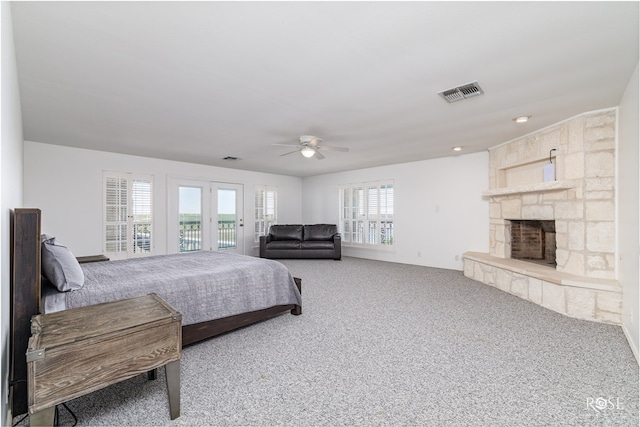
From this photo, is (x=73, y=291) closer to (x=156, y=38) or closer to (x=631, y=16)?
(x=156, y=38)

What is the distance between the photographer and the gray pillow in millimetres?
2121

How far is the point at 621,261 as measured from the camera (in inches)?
123

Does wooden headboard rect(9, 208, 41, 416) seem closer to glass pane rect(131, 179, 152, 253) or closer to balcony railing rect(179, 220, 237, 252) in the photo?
glass pane rect(131, 179, 152, 253)

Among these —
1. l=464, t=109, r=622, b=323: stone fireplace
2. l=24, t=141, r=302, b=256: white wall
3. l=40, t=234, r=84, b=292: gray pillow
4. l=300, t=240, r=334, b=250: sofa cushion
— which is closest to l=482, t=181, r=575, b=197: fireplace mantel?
l=464, t=109, r=622, b=323: stone fireplace

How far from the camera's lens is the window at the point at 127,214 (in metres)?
5.40

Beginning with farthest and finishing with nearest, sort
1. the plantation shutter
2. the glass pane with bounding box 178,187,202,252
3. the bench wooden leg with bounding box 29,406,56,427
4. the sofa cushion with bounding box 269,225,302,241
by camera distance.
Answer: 1. the sofa cushion with bounding box 269,225,302,241
2. the glass pane with bounding box 178,187,202,252
3. the plantation shutter
4. the bench wooden leg with bounding box 29,406,56,427

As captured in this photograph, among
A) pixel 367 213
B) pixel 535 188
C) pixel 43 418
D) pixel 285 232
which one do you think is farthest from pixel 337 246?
pixel 43 418

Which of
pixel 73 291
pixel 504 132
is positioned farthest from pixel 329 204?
pixel 73 291

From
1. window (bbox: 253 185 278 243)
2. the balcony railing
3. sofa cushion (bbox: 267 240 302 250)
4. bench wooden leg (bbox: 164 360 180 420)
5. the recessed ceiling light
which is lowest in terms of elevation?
bench wooden leg (bbox: 164 360 180 420)

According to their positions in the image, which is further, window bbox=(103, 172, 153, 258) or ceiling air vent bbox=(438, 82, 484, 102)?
window bbox=(103, 172, 153, 258)

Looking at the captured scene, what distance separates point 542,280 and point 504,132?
6.81 feet

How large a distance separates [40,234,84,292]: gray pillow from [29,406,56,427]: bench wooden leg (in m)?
1.02

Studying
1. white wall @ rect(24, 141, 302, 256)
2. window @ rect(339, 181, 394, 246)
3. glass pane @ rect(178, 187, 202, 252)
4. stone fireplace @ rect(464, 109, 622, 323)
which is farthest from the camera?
window @ rect(339, 181, 394, 246)

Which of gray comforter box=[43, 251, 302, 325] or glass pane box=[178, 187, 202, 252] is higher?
glass pane box=[178, 187, 202, 252]
